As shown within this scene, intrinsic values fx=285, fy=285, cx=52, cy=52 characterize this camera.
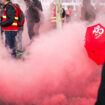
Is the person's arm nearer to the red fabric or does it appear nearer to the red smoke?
the red smoke

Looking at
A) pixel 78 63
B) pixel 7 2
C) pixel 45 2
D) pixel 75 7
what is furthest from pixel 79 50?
pixel 75 7

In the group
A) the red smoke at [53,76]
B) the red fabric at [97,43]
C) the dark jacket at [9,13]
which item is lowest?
the red smoke at [53,76]

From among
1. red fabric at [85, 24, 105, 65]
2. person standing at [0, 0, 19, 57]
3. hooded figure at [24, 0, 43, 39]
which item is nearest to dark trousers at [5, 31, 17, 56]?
person standing at [0, 0, 19, 57]

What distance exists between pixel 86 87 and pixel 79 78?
18 cm

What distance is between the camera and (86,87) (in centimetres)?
458

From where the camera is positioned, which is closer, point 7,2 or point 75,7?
point 7,2

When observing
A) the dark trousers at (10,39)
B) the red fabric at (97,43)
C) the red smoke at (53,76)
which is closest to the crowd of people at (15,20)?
the dark trousers at (10,39)

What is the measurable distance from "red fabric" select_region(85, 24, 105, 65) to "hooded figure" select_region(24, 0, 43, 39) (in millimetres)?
4383

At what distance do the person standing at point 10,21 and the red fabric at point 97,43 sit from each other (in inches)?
96.4

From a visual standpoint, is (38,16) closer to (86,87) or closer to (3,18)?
(3,18)

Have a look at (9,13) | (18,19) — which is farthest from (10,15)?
(18,19)

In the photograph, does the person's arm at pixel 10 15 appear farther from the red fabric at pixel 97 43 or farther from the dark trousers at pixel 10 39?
the red fabric at pixel 97 43

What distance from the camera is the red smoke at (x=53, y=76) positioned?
170 inches

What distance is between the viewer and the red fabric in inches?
138
